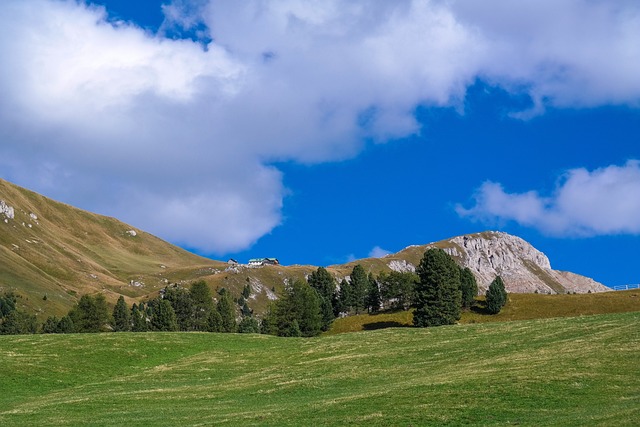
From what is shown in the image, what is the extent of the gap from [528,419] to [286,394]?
19744 millimetres

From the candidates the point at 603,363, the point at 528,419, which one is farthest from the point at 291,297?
the point at 528,419

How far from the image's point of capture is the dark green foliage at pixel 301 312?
124 metres

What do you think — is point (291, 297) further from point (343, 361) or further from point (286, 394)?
point (286, 394)

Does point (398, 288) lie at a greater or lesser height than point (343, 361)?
greater

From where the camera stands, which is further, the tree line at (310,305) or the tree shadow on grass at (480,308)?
the tree shadow on grass at (480,308)

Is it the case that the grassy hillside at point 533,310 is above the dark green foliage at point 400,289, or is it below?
below

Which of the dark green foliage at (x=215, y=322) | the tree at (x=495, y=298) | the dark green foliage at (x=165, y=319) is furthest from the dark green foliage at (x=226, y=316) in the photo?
the tree at (x=495, y=298)

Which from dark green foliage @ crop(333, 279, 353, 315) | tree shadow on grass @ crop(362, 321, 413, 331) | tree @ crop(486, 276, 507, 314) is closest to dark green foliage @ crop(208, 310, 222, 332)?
tree shadow on grass @ crop(362, 321, 413, 331)

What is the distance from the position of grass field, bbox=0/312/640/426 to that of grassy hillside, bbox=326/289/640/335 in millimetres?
57486

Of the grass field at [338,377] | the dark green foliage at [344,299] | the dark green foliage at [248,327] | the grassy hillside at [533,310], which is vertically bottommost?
the grass field at [338,377]

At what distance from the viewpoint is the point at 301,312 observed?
125m

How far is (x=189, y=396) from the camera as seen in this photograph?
147 ft

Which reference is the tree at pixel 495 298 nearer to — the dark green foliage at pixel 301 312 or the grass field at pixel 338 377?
the dark green foliage at pixel 301 312

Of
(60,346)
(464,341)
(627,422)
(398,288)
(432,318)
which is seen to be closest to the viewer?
(627,422)
